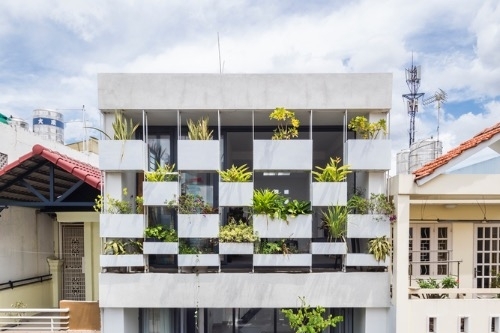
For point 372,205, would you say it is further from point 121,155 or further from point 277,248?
point 121,155

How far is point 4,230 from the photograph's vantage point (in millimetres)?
9773

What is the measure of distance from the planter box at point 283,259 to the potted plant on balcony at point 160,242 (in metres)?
2.00

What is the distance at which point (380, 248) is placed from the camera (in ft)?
23.8

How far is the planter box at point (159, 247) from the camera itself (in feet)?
24.1

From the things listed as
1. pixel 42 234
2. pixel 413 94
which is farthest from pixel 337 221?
pixel 413 94

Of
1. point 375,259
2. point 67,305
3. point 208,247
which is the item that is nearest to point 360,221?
point 375,259

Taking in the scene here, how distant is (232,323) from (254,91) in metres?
6.67

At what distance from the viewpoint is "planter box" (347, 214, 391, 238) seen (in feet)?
23.9

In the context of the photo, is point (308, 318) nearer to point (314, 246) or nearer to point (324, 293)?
point (324, 293)

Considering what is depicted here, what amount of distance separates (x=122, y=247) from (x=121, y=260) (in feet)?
1.00

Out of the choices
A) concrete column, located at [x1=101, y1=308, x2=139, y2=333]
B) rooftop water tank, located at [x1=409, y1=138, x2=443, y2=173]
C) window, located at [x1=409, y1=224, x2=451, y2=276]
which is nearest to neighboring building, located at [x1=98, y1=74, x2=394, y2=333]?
concrete column, located at [x1=101, y1=308, x2=139, y2=333]

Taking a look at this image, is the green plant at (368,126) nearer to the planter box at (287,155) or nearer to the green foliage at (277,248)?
the planter box at (287,155)

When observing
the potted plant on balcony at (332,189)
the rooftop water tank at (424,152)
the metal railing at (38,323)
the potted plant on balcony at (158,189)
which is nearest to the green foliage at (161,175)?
the potted plant on balcony at (158,189)

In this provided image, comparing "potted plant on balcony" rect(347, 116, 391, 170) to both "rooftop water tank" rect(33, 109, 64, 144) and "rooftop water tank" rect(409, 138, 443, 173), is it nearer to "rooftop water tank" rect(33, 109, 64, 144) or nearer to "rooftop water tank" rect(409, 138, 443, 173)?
"rooftop water tank" rect(409, 138, 443, 173)
